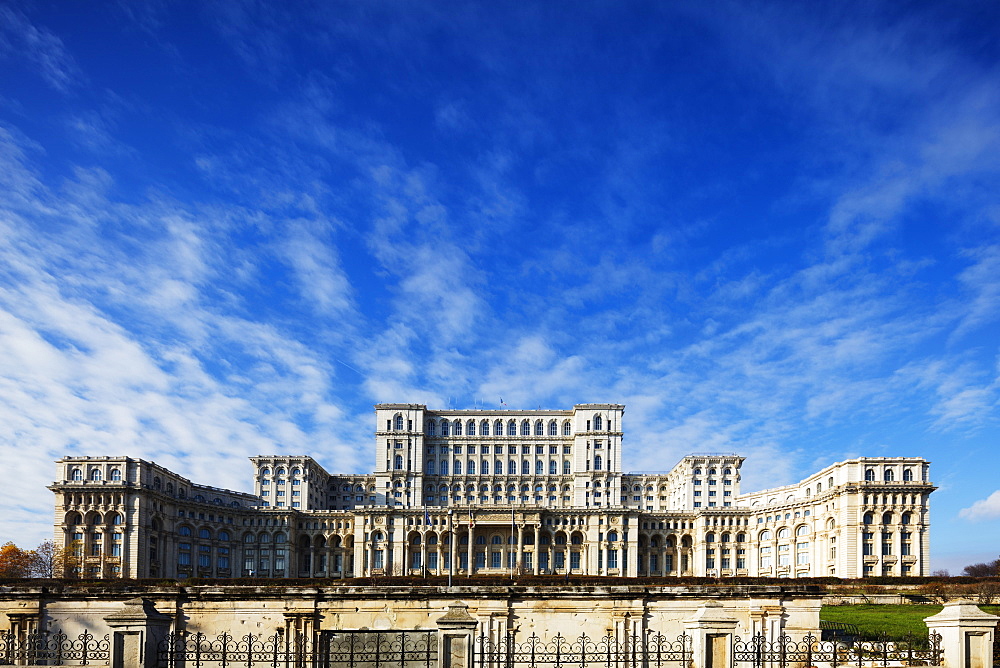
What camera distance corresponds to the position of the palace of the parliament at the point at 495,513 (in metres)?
107

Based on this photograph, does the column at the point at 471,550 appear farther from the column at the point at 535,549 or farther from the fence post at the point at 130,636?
the fence post at the point at 130,636

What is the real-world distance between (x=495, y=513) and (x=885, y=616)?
83811 mm

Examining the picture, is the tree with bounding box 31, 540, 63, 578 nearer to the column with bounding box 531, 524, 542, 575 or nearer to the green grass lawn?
the column with bounding box 531, 524, 542, 575

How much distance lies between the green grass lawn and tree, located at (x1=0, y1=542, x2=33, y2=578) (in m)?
108

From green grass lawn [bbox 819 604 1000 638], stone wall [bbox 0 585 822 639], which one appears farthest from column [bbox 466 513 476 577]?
stone wall [bbox 0 585 822 639]

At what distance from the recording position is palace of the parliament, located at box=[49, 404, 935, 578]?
10662cm

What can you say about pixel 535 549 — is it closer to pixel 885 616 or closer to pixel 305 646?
pixel 885 616

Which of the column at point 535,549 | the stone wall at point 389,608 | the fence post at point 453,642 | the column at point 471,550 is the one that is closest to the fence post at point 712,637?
the fence post at point 453,642

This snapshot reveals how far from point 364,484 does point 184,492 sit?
37.4 meters

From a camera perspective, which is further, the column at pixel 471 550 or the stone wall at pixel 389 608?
the column at pixel 471 550

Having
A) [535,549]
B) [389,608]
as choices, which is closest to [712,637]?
[389,608]

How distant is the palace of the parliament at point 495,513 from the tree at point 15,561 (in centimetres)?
753

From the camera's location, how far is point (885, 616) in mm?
43844

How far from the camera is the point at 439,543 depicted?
409ft
